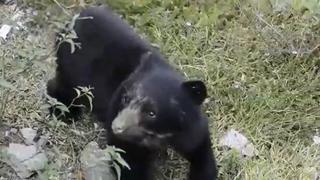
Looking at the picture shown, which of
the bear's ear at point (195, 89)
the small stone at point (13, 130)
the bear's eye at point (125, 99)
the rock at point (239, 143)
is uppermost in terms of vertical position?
the bear's ear at point (195, 89)

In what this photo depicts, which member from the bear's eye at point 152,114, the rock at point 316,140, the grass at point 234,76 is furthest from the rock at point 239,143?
the bear's eye at point 152,114

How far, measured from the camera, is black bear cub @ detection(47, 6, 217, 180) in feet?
10.8

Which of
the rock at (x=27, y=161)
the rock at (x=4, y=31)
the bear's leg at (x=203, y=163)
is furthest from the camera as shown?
the rock at (x=4, y=31)

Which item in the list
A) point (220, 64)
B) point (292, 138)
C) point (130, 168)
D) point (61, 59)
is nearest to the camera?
point (130, 168)

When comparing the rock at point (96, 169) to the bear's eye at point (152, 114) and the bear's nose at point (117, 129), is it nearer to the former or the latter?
the bear's nose at point (117, 129)

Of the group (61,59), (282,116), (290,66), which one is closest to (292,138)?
(282,116)

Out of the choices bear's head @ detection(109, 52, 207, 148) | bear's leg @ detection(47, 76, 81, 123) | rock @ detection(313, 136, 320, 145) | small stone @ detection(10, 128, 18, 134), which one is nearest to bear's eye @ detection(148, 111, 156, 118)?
bear's head @ detection(109, 52, 207, 148)

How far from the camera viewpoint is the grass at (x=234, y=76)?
3.97m

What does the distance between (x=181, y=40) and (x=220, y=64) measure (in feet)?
1.05

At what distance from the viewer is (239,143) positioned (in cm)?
411

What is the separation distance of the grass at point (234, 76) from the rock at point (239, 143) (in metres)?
0.04

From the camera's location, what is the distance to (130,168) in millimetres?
3463

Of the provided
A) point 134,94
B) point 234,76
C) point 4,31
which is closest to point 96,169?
point 134,94

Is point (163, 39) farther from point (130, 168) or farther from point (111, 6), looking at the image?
point (130, 168)
